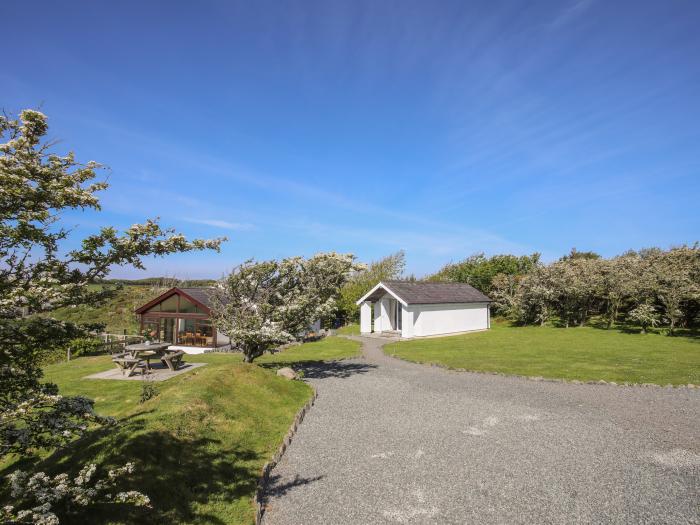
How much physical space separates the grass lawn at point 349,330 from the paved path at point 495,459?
26.2 m

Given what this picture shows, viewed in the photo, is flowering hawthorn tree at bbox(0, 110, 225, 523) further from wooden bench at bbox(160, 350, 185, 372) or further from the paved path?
wooden bench at bbox(160, 350, 185, 372)

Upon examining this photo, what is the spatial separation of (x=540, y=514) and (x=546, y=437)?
432 cm

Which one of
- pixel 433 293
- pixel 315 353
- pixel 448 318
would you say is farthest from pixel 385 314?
pixel 315 353

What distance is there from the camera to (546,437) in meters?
11.5

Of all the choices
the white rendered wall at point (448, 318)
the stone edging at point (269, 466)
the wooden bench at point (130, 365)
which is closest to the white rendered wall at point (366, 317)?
the white rendered wall at point (448, 318)

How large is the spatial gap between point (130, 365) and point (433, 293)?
28.0 metres

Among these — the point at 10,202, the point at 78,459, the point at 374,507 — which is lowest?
the point at 374,507

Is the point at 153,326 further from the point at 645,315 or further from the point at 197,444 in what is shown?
the point at 645,315

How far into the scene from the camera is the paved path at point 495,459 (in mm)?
7891

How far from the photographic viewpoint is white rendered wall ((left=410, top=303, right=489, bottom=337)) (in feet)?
124

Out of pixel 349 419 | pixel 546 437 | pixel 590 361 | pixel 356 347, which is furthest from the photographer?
pixel 356 347

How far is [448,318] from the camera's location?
134ft

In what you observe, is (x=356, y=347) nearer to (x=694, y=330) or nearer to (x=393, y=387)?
(x=393, y=387)

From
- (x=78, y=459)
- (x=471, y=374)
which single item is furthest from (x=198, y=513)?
(x=471, y=374)
